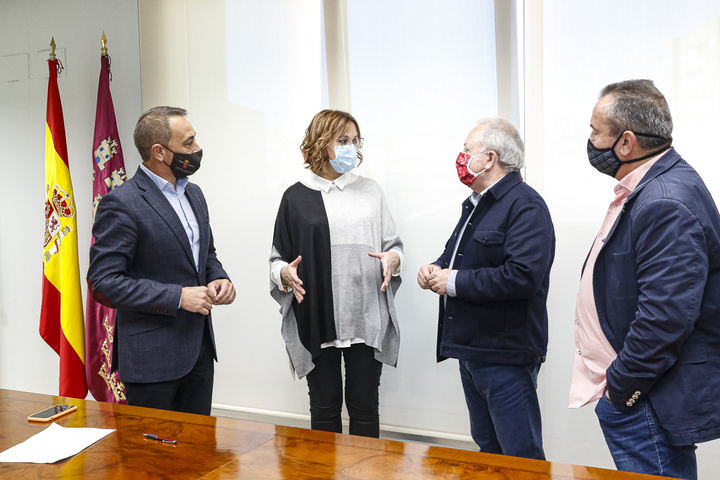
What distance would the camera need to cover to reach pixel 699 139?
103 inches

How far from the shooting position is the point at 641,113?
161 cm

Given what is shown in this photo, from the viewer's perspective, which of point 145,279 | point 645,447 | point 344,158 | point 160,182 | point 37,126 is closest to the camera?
point 645,447

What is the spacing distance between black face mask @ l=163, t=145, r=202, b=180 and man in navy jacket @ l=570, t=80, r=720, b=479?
4.97 ft

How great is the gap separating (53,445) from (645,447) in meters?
1.53

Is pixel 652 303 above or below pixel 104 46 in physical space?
below

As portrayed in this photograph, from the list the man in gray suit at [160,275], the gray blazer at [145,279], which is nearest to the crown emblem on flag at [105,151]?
the man in gray suit at [160,275]

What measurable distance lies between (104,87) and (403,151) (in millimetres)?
1926

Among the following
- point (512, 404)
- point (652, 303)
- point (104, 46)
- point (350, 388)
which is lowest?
point (350, 388)

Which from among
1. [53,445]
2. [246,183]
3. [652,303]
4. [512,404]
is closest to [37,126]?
[246,183]

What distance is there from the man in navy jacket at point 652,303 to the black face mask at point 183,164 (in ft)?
4.97

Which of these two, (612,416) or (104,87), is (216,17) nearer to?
(104,87)

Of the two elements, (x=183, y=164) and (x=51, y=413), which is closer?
(x=51, y=413)

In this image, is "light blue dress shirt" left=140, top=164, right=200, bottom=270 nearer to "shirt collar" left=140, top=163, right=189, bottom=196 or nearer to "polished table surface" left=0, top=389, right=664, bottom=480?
"shirt collar" left=140, top=163, right=189, bottom=196

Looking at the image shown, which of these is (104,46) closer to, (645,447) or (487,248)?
(487,248)
